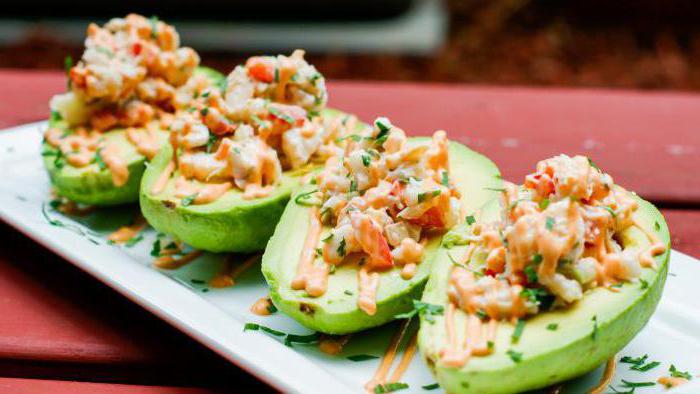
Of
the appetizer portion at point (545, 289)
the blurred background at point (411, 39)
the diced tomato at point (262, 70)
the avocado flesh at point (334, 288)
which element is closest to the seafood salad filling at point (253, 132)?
the diced tomato at point (262, 70)

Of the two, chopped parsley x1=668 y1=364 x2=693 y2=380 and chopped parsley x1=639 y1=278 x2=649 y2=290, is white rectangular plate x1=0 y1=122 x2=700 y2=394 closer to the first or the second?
chopped parsley x1=668 y1=364 x2=693 y2=380

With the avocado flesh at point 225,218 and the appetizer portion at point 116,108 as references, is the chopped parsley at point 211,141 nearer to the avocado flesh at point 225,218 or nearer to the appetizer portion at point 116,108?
the avocado flesh at point 225,218

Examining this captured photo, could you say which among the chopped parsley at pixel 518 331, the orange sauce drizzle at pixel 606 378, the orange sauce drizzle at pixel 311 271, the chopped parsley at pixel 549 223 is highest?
the chopped parsley at pixel 549 223

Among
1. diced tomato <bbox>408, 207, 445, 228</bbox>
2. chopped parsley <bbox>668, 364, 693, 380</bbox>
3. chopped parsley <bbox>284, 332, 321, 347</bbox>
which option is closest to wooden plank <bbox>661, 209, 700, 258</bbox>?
→ chopped parsley <bbox>668, 364, 693, 380</bbox>

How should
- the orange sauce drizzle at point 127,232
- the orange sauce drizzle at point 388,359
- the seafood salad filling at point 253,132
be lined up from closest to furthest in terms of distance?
the orange sauce drizzle at point 388,359
the seafood salad filling at point 253,132
the orange sauce drizzle at point 127,232

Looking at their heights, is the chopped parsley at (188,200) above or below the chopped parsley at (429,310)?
below
